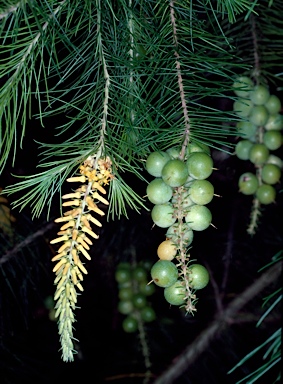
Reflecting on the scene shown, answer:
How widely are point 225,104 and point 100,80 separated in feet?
2.07

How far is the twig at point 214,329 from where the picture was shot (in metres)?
→ 1.45

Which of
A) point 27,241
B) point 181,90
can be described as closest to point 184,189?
point 181,90

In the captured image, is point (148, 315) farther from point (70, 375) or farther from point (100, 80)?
point (100, 80)

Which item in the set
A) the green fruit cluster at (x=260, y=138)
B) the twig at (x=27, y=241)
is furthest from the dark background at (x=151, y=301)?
the green fruit cluster at (x=260, y=138)

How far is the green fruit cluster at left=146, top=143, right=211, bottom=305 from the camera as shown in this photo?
0.65 m

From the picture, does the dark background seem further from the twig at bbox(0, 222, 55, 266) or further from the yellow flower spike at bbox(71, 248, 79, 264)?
the yellow flower spike at bbox(71, 248, 79, 264)

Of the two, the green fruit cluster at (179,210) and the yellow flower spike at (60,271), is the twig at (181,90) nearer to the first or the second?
the green fruit cluster at (179,210)

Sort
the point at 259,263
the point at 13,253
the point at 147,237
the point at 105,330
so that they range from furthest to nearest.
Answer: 1. the point at 105,330
2. the point at 259,263
3. the point at 147,237
4. the point at 13,253

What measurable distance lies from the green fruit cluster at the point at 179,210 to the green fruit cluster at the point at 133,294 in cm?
89

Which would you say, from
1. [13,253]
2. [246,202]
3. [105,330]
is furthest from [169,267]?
[105,330]

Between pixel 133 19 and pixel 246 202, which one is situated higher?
pixel 133 19

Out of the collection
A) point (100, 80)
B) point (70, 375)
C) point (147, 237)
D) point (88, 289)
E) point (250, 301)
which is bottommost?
point (70, 375)

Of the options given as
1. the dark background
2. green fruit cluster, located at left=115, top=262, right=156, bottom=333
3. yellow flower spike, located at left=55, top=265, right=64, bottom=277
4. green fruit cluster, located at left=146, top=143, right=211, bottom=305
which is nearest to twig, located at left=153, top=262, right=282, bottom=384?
the dark background

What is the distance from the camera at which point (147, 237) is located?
56.1 inches
